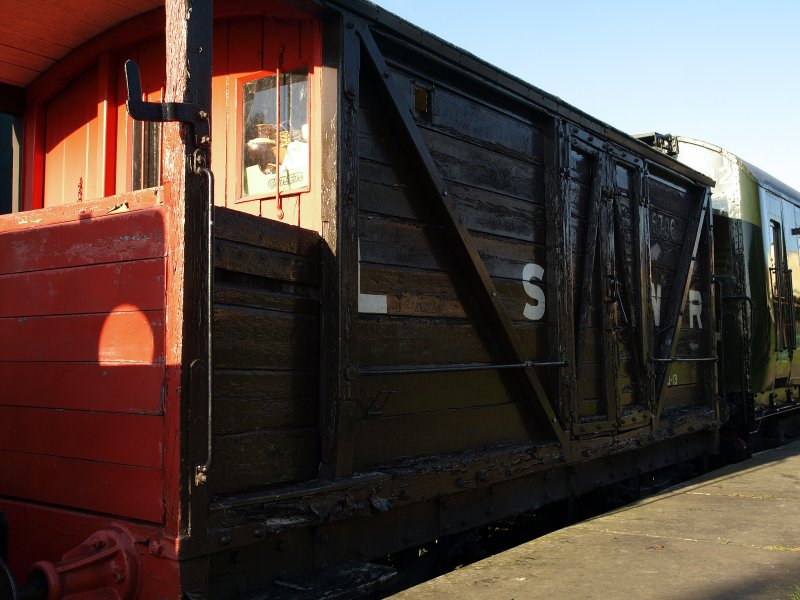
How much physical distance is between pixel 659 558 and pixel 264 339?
2.31 meters

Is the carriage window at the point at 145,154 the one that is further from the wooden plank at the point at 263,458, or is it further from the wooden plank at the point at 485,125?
the wooden plank at the point at 263,458

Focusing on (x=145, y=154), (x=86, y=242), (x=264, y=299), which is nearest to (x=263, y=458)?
(x=264, y=299)

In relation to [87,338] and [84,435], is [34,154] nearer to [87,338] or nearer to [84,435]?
[87,338]

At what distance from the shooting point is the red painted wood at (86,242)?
266cm

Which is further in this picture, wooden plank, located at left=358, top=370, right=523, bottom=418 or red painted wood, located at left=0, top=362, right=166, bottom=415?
wooden plank, located at left=358, top=370, right=523, bottom=418

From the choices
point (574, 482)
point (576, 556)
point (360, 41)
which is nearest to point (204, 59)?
point (360, 41)

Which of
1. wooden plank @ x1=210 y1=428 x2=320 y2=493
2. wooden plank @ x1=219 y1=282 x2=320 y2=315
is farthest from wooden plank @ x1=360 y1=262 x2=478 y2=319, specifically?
wooden plank @ x1=210 y1=428 x2=320 y2=493

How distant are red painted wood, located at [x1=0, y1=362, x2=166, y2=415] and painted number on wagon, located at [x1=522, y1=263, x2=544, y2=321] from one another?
257 cm

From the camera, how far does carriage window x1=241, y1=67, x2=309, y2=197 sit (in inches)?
134

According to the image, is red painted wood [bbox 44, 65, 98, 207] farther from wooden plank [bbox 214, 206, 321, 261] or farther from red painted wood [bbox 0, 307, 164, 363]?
wooden plank [bbox 214, 206, 321, 261]

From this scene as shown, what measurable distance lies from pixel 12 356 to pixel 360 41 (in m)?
1.95

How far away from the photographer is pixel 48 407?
299 centimetres

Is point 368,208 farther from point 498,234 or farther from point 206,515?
point 206,515

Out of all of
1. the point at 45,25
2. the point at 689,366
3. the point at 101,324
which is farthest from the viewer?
the point at 689,366
